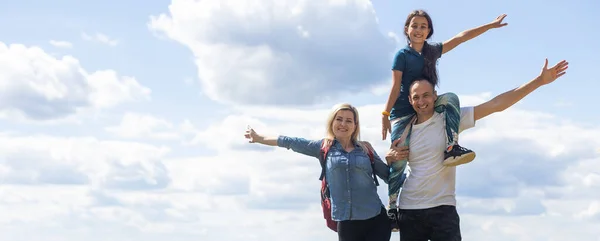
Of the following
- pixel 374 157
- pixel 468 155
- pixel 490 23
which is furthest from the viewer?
pixel 490 23

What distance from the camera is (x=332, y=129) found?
876 cm

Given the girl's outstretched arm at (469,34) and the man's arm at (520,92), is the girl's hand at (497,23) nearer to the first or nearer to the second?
the girl's outstretched arm at (469,34)

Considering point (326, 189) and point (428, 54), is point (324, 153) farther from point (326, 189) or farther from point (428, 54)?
point (428, 54)

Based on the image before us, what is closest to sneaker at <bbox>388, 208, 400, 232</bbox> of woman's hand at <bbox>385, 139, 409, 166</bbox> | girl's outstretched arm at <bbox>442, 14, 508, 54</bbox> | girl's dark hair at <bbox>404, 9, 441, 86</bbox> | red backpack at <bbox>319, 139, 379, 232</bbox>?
woman's hand at <bbox>385, 139, 409, 166</bbox>

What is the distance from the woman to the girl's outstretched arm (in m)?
1.90

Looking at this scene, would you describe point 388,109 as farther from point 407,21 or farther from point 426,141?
point 407,21

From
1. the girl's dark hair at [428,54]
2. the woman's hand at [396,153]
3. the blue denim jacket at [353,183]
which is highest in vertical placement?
the girl's dark hair at [428,54]

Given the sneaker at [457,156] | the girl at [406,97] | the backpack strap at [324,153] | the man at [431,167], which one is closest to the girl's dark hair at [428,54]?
the girl at [406,97]

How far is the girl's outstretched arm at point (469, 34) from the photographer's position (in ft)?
31.8

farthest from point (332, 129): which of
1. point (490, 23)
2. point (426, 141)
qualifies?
point (490, 23)

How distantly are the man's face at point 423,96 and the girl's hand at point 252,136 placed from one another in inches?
86.3

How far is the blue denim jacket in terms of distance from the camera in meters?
8.37

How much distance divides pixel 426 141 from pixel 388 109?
2.30 feet

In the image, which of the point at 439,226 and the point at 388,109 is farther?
the point at 388,109
